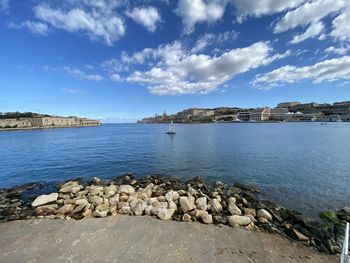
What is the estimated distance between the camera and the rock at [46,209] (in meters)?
9.55

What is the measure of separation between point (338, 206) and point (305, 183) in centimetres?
382

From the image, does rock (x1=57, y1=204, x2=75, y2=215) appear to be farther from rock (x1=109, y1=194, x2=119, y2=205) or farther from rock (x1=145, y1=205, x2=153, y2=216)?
rock (x1=145, y1=205, x2=153, y2=216)

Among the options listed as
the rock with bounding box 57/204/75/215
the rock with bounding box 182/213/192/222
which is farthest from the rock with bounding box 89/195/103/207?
the rock with bounding box 182/213/192/222

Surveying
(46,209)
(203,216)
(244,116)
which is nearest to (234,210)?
(203,216)

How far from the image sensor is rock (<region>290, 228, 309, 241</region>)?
7.31 m

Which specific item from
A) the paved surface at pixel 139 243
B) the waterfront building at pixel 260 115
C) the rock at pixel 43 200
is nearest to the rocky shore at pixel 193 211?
the rock at pixel 43 200

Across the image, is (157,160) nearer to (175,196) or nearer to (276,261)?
(175,196)

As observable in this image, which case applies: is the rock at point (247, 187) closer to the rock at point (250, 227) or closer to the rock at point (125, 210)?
the rock at point (250, 227)

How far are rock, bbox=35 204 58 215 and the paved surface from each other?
1275 mm

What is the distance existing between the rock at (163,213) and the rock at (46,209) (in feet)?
16.8

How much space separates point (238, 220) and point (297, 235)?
2125 mm

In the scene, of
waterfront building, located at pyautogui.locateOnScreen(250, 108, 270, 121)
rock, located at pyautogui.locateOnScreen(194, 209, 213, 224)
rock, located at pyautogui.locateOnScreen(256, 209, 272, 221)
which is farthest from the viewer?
waterfront building, located at pyautogui.locateOnScreen(250, 108, 270, 121)

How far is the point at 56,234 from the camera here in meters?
7.23

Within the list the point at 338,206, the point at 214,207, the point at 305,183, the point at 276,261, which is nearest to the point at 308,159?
the point at 305,183
